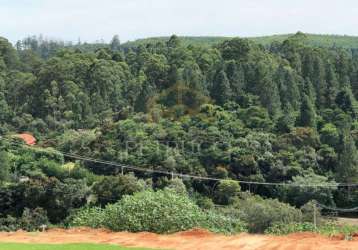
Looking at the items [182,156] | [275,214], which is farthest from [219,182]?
[275,214]

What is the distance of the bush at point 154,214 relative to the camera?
17391mm

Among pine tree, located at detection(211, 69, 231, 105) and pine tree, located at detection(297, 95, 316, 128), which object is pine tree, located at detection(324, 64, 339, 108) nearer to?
pine tree, located at detection(297, 95, 316, 128)

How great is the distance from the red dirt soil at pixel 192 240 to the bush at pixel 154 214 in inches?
21.8

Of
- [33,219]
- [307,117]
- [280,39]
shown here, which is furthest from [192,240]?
[280,39]

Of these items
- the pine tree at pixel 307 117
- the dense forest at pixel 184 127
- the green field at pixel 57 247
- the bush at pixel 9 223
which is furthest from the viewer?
the pine tree at pixel 307 117

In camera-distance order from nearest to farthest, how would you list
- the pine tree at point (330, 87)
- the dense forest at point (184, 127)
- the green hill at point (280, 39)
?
the dense forest at point (184, 127)
the pine tree at point (330, 87)
the green hill at point (280, 39)

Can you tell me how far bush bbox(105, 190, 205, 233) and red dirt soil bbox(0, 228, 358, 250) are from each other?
0.55m

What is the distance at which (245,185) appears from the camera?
4006 cm

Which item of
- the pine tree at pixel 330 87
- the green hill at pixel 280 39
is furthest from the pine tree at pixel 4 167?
the green hill at pixel 280 39

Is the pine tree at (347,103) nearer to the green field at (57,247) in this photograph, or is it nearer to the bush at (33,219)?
the bush at (33,219)

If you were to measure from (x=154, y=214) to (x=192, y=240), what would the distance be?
230 cm

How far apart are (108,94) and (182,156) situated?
69.6ft

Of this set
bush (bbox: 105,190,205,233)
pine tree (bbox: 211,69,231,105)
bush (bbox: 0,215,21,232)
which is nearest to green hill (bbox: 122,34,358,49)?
pine tree (bbox: 211,69,231,105)

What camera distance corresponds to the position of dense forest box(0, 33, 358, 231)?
35.2 meters
